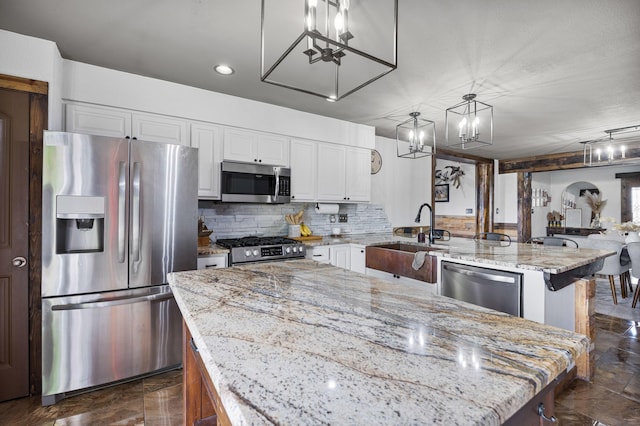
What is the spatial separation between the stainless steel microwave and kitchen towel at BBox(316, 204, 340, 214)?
701 millimetres

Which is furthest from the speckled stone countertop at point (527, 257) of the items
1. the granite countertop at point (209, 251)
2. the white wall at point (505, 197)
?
the white wall at point (505, 197)

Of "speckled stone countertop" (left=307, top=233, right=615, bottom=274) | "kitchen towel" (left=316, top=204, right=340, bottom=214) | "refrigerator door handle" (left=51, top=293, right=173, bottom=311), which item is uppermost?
"kitchen towel" (left=316, top=204, right=340, bottom=214)

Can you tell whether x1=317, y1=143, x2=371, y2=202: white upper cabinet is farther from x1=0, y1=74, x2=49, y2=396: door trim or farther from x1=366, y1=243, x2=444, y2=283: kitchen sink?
x1=0, y1=74, x2=49, y2=396: door trim

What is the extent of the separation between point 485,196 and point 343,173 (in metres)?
4.30

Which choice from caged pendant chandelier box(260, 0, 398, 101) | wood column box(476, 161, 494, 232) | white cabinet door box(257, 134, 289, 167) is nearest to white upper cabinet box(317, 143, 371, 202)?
white cabinet door box(257, 134, 289, 167)

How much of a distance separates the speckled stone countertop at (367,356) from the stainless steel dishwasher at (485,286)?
3.85 ft

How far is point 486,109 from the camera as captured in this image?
358cm

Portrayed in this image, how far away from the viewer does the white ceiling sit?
1.84m

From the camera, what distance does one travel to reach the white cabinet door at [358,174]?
4.10m

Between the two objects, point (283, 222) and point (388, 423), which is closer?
point (388, 423)

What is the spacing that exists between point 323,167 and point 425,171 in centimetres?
249

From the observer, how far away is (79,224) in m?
2.12

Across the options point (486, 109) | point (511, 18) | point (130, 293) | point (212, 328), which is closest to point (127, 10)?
point (130, 293)

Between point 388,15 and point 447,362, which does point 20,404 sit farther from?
point 388,15
